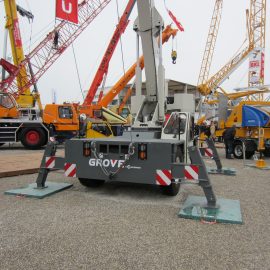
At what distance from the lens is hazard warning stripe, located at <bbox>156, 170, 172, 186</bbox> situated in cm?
500

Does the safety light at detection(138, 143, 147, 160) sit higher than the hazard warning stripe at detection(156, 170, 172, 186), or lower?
higher

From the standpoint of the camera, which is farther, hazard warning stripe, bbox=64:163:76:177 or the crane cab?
the crane cab

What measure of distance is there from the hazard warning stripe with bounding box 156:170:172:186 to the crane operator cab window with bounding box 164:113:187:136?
1.34 meters

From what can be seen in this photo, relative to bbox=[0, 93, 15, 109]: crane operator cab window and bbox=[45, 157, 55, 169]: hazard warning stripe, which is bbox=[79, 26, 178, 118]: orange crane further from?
bbox=[45, 157, 55, 169]: hazard warning stripe

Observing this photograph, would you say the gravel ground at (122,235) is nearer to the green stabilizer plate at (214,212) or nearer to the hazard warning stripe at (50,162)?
the green stabilizer plate at (214,212)

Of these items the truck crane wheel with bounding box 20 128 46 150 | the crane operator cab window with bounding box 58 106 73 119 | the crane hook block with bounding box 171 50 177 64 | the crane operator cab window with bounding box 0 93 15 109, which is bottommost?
the truck crane wheel with bounding box 20 128 46 150

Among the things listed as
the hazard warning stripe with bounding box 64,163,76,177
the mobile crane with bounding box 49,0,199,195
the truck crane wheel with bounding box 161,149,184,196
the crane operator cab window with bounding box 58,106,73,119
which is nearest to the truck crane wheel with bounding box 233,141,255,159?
the mobile crane with bounding box 49,0,199,195

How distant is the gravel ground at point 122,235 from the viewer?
2979 mm

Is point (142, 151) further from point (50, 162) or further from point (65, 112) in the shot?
point (65, 112)

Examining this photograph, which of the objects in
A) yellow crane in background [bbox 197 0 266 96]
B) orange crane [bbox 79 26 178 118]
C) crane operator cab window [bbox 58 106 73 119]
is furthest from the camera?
yellow crane in background [bbox 197 0 266 96]

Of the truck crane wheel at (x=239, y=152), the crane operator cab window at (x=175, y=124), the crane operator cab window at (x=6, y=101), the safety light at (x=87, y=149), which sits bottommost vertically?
the truck crane wheel at (x=239, y=152)

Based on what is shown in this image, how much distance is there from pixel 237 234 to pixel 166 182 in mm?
1569

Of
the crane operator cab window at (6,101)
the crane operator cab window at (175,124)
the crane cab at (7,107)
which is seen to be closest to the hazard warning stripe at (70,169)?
the crane operator cab window at (175,124)

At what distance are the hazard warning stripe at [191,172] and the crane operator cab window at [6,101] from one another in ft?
39.9
